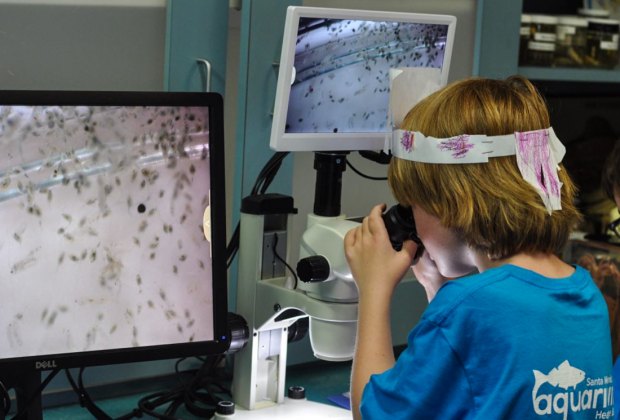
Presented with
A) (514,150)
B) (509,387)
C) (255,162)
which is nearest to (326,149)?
(255,162)

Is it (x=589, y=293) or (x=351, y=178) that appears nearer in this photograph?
(x=589, y=293)

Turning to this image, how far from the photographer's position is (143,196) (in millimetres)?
1354

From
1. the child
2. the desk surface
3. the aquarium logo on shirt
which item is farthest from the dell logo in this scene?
the aquarium logo on shirt

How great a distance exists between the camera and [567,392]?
1137 millimetres

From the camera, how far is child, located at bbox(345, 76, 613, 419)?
1119 millimetres

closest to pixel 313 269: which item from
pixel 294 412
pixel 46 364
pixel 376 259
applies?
pixel 376 259

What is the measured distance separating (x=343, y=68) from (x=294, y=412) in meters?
0.57

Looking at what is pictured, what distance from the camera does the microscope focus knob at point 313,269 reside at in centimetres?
140

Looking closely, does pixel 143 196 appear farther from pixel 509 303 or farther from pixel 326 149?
pixel 509 303

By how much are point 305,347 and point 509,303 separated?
824mm

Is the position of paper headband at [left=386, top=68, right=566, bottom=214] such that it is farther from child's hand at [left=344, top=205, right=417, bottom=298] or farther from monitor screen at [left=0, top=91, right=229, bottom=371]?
monitor screen at [left=0, top=91, right=229, bottom=371]

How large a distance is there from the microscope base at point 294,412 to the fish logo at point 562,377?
0.50 meters

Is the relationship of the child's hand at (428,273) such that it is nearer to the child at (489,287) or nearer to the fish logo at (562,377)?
the child at (489,287)

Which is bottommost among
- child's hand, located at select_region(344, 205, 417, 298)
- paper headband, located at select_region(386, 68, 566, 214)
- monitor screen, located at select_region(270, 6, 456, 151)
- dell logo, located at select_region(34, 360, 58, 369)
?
dell logo, located at select_region(34, 360, 58, 369)
